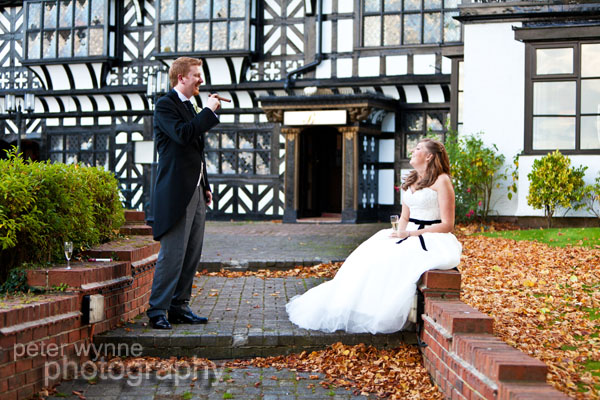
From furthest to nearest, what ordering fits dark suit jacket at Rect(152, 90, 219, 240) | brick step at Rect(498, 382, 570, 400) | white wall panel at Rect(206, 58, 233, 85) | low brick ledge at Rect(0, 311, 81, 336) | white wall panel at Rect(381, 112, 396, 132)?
white wall panel at Rect(206, 58, 233, 85)
white wall panel at Rect(381, 112, 396, 132)
dark suit jacket at Rect(152, 90, 219, 240)
low brick ledge at Rect(0, 311, 81, 336)
brick step at Rect(498, 382, 570, 400)

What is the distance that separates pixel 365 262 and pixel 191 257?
143 cm

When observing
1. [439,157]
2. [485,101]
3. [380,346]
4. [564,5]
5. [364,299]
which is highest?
[564,5]

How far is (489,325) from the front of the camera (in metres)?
4.25

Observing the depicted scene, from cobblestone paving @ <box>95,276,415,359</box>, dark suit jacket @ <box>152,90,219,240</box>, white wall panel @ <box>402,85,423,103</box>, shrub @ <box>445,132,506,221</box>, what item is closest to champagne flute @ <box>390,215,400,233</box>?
cobblestone paving @ <box>95,276,415,359</box>

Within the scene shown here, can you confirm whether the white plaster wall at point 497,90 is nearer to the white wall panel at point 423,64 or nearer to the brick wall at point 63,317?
the white wall panel at point 423,64

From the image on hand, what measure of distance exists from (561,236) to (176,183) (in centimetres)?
749

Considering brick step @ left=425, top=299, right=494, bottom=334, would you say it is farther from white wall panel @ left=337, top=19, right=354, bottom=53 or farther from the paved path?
white wall panel @ left=337, top=19, right=354, bottom=53

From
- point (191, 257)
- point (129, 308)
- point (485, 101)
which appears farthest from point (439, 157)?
point (485, 101)

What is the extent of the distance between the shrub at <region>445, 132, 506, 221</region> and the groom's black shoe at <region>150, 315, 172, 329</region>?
893 cm

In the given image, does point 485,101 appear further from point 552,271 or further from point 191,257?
point 191,257

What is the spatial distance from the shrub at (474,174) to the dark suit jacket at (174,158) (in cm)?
872

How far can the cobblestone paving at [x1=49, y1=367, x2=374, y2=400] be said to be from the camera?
437 cm

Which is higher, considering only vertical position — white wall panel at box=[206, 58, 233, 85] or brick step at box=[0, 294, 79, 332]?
white wall panel at box=[206, 58, 233, 85]

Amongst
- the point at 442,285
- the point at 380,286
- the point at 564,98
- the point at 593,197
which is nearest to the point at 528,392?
the point at 442,285
